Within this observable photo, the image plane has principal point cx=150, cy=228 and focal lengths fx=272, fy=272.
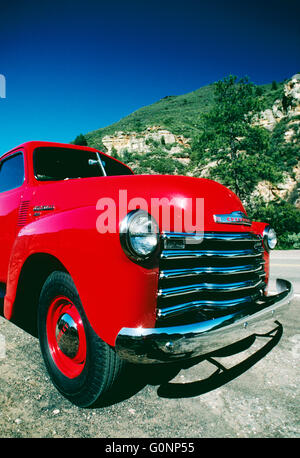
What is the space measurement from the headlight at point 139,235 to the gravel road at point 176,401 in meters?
0.82

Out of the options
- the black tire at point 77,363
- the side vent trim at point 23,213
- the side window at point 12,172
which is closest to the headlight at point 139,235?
the black tire at point 77,363

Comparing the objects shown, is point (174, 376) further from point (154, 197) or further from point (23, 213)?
point (23, 213)

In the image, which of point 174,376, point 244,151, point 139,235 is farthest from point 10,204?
point 244,151

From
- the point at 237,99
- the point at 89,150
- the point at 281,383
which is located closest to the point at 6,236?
the point at 89,150

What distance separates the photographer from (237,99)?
701 inches

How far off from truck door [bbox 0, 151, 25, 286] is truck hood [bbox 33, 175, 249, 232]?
62 centimetres

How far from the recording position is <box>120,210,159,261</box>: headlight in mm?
1518

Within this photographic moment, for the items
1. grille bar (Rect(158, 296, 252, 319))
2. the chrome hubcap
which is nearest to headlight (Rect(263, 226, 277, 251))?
grille bar (Rect(158, 296, 252, 319))

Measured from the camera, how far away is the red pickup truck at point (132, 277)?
1.50 metres

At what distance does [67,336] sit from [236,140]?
18.3m

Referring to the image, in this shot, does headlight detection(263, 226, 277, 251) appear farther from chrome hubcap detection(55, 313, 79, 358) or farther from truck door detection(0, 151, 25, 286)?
truck door detection(0, 151, 25, 286)

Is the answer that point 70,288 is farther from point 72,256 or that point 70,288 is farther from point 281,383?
point 281,383

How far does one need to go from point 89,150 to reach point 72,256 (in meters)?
1.93

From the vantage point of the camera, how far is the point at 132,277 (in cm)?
151
